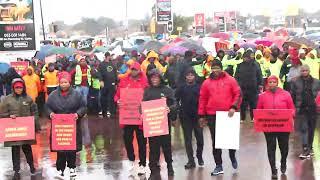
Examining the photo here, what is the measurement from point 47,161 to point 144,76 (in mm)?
2797

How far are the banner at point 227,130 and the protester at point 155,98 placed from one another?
0.74m

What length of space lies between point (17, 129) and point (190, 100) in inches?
109

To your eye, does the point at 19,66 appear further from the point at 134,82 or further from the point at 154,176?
the point at 154,176

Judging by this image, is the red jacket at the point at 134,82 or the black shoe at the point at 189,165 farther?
the black shoe at the point at 189,165

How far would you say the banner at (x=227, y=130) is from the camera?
32.9 feet

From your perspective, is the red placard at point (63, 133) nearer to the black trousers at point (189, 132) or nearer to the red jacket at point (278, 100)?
the black trousers at point (189, 132)

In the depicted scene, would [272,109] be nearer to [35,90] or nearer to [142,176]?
[142,176]

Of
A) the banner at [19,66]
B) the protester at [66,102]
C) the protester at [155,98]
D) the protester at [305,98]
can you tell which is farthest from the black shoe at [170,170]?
the banner at [19,66]

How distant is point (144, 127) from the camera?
1012cm

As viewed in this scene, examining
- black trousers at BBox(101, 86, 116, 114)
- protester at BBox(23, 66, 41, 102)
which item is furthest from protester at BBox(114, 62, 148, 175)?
protester at BBox(23, 66, 41, 102)

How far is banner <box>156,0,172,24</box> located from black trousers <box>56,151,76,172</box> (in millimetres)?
25507

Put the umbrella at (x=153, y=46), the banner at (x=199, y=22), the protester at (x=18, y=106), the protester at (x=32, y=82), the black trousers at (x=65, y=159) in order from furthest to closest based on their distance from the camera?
1. the banner at (x=199, y=22)
2. the umbrella at (x=153, y=46)
3. the protester at (x=32, y=82)
4. the protester at (x=18, y=106)
5. the black trousers at (x=65, y=159)

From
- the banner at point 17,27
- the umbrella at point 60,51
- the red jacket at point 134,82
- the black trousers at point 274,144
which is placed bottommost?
the black trousers at point 274,144

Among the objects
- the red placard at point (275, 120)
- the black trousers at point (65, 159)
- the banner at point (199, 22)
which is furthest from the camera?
the banner at point (199, 22)
